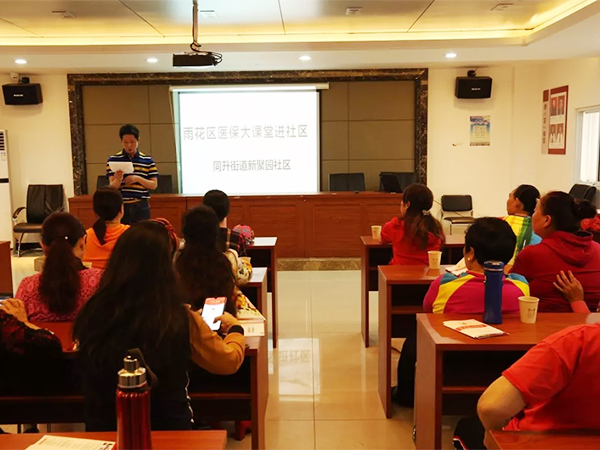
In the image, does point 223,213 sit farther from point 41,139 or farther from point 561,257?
point 41,139

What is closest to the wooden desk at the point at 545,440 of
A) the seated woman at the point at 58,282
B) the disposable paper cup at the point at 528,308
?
the disposable paper cup at the point at 528,308

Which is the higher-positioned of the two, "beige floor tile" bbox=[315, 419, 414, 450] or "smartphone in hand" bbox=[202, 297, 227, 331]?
"smartphone in hand" bbox=[202, 297, 227, 331]

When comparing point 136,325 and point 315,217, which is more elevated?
point 136,325

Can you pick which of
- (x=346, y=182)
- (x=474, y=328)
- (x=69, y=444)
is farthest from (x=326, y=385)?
(x=346, y=182)

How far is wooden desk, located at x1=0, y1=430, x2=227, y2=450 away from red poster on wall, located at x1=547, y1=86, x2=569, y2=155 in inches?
279

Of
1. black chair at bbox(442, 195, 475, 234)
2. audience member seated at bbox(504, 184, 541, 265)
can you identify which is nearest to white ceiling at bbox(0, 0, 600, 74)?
black chair at bbox(442, 195, 475, 234)

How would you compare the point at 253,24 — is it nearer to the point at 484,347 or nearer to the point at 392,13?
the point at 392,13

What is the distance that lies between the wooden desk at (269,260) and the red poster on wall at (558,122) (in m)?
4.88

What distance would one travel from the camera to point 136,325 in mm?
1482

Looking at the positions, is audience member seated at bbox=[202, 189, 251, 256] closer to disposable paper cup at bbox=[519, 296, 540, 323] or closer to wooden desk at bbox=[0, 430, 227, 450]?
disposable paper cup at bbox=[519, 296, 540, 323]

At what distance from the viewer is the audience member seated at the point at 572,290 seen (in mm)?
2445

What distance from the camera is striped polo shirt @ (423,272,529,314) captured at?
221 cm

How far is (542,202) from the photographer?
2662mm

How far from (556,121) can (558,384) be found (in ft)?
23.5
